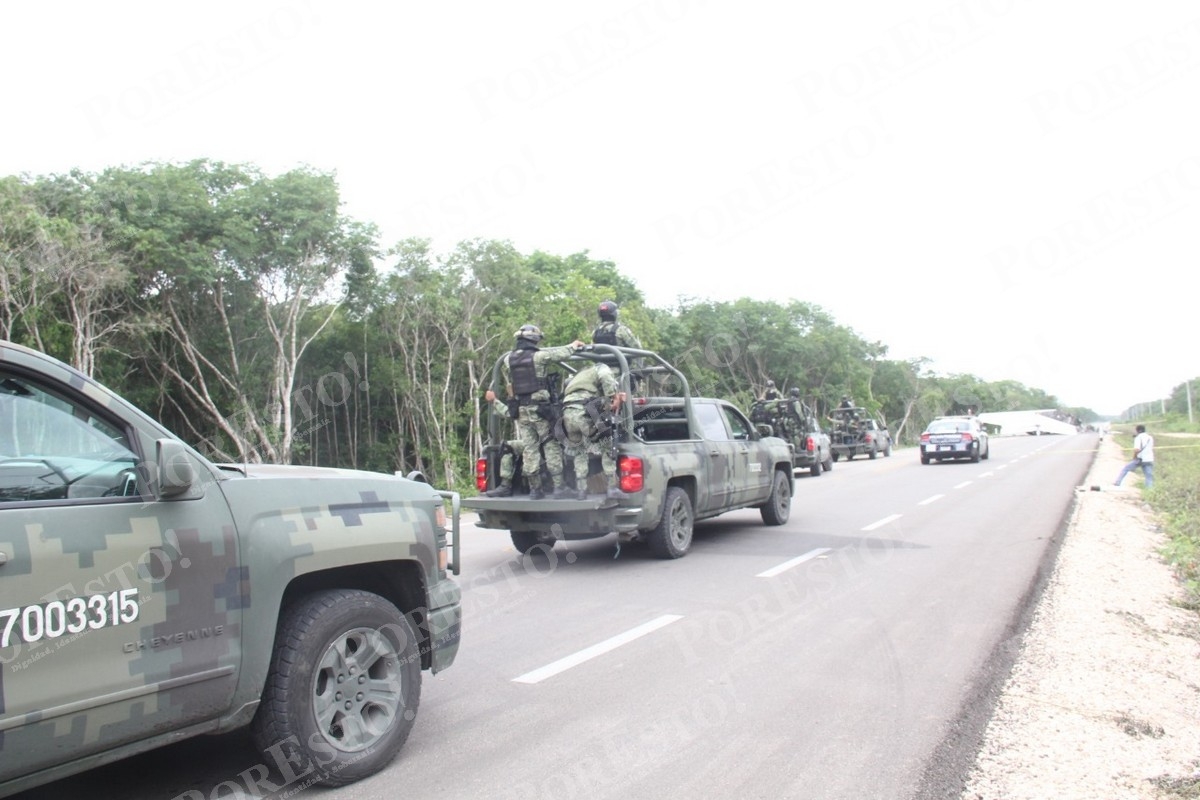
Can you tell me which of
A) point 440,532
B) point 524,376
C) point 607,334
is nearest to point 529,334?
point 524,376

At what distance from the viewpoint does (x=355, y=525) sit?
3.72 metres

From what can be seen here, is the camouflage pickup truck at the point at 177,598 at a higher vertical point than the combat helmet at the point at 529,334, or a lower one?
lower

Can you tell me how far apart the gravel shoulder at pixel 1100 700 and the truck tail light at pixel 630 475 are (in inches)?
139

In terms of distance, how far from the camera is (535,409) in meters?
8.83

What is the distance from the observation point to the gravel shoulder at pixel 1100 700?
368 cm

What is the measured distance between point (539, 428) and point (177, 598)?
19.1ft

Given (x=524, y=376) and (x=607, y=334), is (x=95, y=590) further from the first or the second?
(x=607, y=334)

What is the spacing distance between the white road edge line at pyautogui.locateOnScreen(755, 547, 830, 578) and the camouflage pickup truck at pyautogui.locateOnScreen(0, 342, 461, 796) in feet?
16.0

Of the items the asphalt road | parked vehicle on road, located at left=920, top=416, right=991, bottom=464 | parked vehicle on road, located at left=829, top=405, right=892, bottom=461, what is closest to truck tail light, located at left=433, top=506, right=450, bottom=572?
the asphalt road

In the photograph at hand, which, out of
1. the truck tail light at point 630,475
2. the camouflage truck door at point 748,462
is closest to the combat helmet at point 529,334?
the truck tail light at point 630,475

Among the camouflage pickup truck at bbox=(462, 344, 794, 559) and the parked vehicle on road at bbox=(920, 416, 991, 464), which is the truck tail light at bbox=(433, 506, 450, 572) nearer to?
the camouflage pickup truck at bbox=(462, 344, 794, 559)

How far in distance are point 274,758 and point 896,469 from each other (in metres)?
23.3

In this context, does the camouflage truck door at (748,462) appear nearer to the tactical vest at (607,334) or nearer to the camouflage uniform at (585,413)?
the tactical vest at (607,334)

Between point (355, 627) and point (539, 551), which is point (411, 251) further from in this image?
point (355, 627)
